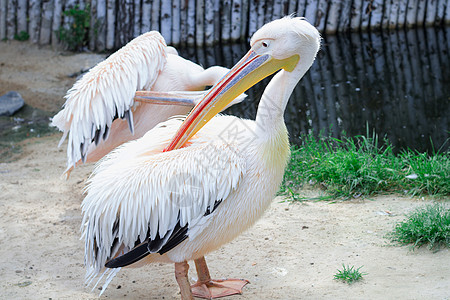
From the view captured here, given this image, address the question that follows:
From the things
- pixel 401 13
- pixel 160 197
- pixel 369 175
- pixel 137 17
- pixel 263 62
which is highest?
pixel 263 62

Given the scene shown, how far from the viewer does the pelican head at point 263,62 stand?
2986mm

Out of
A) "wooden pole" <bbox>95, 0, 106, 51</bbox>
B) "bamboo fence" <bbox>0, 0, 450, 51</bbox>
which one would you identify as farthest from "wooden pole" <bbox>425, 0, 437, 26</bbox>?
"wooden pole" <bbox>95, 0, 106, 51</bbox>

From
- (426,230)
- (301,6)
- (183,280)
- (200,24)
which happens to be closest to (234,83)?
(183,280)

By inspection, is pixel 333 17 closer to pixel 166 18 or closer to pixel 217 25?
pixel 217 25

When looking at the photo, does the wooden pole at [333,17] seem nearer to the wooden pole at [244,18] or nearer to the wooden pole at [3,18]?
the wooden pole at [244,18]

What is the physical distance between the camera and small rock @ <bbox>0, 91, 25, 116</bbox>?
734cm

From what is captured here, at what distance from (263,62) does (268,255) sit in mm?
1422

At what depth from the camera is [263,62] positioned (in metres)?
3.04

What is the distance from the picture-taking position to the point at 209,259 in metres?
3.96

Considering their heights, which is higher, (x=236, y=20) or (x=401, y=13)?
(x=401, y=13)

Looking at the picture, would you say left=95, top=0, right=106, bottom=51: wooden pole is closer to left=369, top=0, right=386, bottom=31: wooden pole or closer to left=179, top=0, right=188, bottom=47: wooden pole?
left=179, top=0, right=188, bottom=47: wooden pole

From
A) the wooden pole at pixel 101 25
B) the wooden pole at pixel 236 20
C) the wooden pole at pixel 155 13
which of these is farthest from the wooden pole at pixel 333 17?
the wooden pole at pixel 101 25

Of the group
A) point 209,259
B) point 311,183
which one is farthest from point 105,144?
point 311,183

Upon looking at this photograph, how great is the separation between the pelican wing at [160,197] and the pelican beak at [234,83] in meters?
0.15
